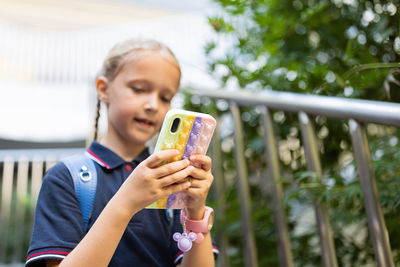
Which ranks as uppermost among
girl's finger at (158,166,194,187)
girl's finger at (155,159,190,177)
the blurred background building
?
the blurred background building

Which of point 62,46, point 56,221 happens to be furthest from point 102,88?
point 62,46

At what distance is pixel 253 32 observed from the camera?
1.35 metres

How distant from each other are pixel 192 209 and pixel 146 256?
16 centimetres

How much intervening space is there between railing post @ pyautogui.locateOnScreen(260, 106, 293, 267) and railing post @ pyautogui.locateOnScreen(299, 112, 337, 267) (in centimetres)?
12

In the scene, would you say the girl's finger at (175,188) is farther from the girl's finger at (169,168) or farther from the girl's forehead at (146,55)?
the girl's forehead at (146,55)

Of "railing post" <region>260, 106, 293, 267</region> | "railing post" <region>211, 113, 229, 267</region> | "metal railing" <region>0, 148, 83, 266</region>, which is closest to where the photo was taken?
"railing post" <region>260, 106, 293, 267</region>

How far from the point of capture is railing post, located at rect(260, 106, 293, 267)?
3.41ft

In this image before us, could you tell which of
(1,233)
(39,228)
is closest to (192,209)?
(39,228)

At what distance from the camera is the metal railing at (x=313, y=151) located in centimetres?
80

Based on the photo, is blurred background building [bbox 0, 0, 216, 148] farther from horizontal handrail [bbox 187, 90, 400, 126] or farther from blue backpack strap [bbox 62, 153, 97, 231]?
blue backpack strap [bbox 62, 153, 97, 231]

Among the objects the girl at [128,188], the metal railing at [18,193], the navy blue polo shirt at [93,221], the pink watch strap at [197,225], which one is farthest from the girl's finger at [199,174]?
the metal railing at [18,193]

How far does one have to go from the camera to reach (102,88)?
99cm

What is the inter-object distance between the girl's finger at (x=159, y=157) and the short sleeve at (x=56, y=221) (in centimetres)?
23

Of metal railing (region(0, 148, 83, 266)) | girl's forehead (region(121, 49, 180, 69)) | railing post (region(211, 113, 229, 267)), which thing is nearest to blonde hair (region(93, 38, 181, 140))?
girl's forehead (region(121, 49, 180, 69))
